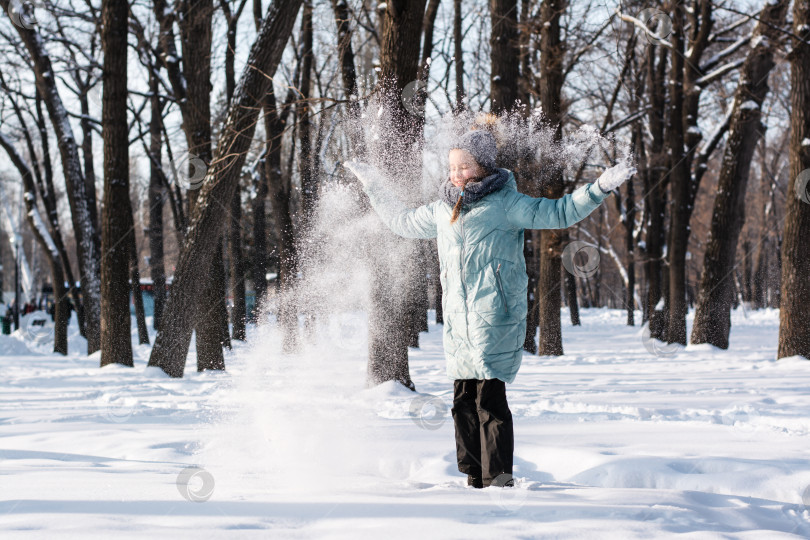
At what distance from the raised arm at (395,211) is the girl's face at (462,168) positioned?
0.36 meters

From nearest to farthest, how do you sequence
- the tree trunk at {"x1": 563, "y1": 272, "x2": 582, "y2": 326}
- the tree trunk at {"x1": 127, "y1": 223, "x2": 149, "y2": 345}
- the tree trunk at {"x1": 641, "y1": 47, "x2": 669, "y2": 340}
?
the tree trunk at {"x1": 641, "y1": 47, "x2": 669, "y2": 340}
the tree trunk at {"x1": 127, "y1": 223, "x2": 149, "y2": 345}
the tree trunk at {"x1": 563, "y1": 272, "x2": 582, "y2": 326}

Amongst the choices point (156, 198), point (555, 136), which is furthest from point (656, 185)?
point (156, 198)

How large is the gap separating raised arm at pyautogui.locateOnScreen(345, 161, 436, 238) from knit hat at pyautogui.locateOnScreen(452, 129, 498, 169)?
503mm

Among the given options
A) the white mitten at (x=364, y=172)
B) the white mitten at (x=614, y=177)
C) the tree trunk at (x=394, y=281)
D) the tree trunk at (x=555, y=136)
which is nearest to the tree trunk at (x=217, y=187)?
the tree trunk at (x=394, y=281)

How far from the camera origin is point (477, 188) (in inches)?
144

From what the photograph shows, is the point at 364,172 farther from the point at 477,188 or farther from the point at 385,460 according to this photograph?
the point at 385,460

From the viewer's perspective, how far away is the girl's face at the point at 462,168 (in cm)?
373

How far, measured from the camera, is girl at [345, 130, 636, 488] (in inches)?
140

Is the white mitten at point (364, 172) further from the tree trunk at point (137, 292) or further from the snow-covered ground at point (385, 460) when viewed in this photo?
the tree trunk at point (137, 292)

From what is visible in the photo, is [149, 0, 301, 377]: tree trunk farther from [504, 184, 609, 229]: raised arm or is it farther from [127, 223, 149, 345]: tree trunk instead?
[127, 223, 149, 345]: tree trunk

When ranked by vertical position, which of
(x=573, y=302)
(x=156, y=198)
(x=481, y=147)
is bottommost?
(x=573, y=302)

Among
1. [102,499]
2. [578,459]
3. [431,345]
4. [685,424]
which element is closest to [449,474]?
[578,459]

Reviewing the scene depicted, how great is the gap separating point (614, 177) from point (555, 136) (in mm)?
9462

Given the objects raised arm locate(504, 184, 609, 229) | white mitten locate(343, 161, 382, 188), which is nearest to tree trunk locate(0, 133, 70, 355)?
white mitten locate(343, 161, 382, 188)
